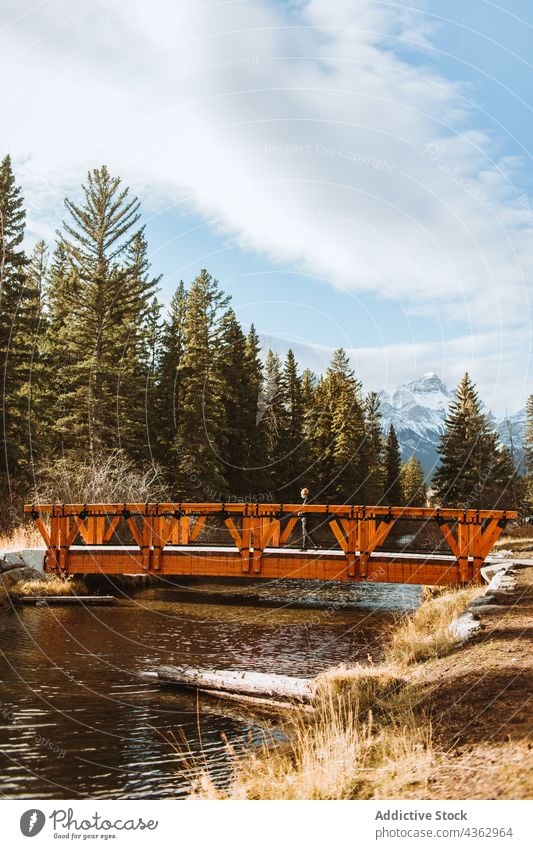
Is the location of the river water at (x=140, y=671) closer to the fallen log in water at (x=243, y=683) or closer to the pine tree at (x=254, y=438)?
the fallen log in water at (x=243, y=683)

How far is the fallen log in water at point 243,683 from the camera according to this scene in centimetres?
905

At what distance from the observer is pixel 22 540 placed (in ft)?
72.2

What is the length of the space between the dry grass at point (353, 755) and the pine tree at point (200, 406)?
104 ft

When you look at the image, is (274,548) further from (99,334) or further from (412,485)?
(412,485)

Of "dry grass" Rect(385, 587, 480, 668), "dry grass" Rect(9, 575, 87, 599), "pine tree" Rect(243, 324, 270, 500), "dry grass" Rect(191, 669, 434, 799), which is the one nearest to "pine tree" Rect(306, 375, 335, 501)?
"pine tree" Rect(243, 324, 270, 500)

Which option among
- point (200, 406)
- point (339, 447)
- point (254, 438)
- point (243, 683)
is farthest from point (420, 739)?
point (339, 447)

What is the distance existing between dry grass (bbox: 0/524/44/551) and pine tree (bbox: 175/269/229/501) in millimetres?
16905

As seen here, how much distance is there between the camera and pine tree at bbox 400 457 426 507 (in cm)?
7819

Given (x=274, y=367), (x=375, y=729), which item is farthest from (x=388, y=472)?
(x=375, y=729)

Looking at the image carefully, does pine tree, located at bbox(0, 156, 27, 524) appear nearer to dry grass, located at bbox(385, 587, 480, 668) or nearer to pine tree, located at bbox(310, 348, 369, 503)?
dry grass, located at bbox(385, 587, 480, 668)

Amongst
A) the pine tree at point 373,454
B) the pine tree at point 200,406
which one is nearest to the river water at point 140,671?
the pine tree at point 200,406

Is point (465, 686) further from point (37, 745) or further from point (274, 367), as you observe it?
point (274, 367)

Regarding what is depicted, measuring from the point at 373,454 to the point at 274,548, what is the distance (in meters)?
42.1
